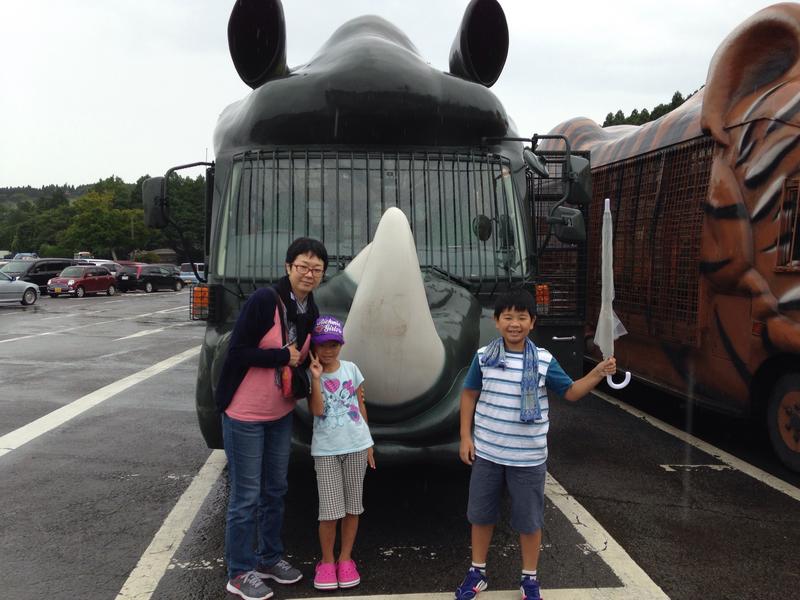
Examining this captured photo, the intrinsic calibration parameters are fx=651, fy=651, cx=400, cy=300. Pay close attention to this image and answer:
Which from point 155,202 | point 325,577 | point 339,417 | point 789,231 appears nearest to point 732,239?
point 789,231

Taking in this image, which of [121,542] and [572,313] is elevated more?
[572,313]

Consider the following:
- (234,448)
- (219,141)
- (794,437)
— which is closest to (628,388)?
(794,437)

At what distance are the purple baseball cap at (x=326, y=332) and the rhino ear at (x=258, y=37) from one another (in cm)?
233

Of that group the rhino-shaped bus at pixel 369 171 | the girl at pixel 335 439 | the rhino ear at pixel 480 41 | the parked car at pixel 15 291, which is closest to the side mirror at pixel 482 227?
the rhino-shaped bus at pixel 369 171

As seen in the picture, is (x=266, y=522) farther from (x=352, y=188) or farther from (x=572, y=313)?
(x=572, y=313)

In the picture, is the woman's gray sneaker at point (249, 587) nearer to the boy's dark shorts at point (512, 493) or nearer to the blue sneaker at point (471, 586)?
the blue sneaker at point (471, 586)

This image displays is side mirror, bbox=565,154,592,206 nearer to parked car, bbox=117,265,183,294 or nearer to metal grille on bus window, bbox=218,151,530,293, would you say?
metal grille on bus window, bbox=218,151,530,293

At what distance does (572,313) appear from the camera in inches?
277

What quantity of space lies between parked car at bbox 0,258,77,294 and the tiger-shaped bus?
98.4 feet

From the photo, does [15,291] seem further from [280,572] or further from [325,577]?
[325,577]

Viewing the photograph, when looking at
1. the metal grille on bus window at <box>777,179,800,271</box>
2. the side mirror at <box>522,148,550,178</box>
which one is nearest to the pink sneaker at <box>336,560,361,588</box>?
the side mirror at <box>522,148,550,178</box>

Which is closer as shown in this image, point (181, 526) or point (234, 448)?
point (234, 448)

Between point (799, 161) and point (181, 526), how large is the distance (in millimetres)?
5159

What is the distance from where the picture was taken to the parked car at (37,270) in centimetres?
2997
